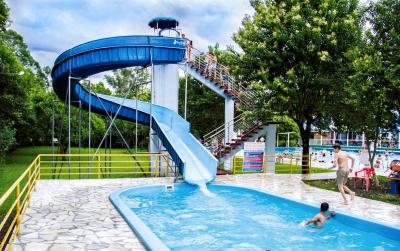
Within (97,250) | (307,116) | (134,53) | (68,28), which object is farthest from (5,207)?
(307,116)

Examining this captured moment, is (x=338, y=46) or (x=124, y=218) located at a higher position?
(x=338, y=46)

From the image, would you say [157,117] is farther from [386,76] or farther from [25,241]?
[25,241]

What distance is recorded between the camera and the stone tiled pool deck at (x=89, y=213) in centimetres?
643

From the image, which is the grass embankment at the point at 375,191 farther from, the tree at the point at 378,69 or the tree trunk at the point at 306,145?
the tree trunk at the point at 306,145

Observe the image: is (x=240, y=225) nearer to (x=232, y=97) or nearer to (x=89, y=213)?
(x=89, y=213)

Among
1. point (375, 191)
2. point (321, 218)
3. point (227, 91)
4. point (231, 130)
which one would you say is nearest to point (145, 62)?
point (227, 91)

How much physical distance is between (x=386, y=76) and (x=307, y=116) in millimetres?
6536

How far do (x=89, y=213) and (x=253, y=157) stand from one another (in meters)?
11.2

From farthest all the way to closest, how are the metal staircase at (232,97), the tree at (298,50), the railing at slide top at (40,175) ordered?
the metal staircase at (232,97), the tree at (298,50), the railing at slide top at (40,175)

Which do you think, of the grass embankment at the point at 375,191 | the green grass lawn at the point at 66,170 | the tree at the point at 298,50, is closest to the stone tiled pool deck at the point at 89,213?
→ the grass embankment at the point at 375,191

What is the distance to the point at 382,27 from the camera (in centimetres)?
1373

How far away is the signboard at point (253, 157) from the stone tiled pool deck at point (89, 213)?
2.74 metres

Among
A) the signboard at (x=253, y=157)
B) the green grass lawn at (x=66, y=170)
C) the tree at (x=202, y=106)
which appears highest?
the tree at (x=202, y=106)

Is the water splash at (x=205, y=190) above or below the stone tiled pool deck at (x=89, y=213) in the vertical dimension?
below
